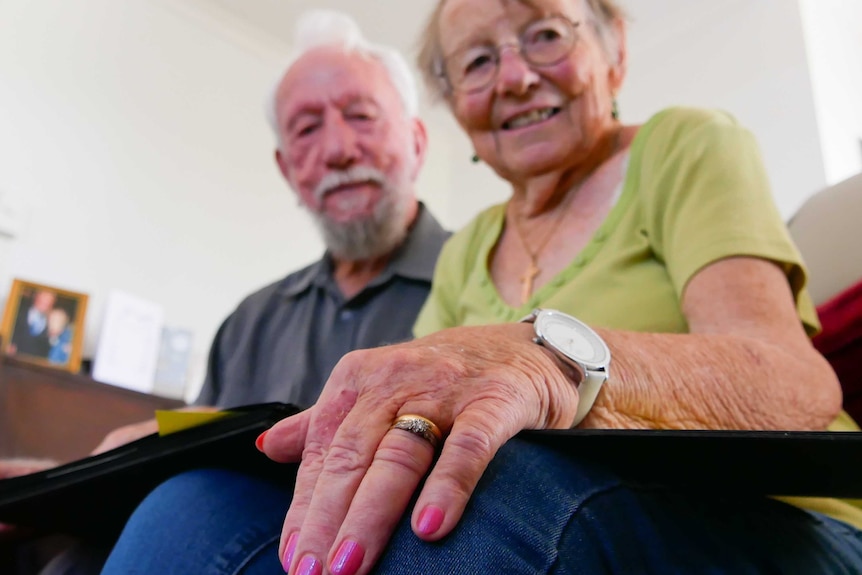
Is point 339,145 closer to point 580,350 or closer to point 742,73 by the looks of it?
point 580,350

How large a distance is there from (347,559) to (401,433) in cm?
6

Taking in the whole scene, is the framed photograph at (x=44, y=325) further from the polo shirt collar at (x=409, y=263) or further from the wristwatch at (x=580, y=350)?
the wristwatch at (x=580, y=350)

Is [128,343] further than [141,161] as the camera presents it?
No

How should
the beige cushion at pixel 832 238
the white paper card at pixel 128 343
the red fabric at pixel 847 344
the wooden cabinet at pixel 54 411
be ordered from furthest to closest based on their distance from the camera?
the white paper card at pixel 128 343, the wooden cabinet at pixel 54 411, the beige cushion at pixel 832 238, the red fabric at pixel 847 344

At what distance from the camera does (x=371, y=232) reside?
4.53 ft

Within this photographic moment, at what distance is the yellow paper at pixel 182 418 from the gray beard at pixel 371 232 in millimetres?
890

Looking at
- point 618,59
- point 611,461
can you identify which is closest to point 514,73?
point 618,59

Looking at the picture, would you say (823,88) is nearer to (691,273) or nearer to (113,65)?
(691,273)

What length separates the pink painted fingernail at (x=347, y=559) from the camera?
305 millimetres

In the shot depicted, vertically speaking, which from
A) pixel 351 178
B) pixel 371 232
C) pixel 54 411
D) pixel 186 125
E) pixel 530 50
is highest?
pixel 186 125

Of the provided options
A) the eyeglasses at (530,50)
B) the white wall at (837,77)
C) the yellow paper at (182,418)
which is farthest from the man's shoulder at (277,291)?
the white wall at (837,77)

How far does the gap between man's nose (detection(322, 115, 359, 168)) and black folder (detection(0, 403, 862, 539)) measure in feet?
2.80

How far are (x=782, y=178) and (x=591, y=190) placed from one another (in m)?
1.55

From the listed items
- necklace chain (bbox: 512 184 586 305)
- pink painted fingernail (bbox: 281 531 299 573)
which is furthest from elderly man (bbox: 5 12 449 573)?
pink painted fingernail (bbox: 281 531 299 573)
